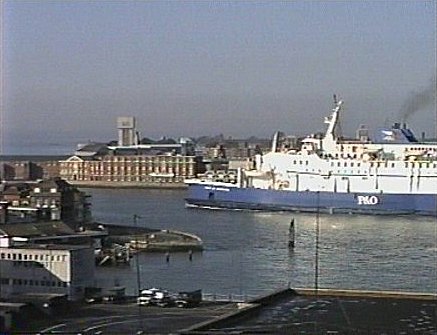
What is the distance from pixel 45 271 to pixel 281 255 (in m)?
2.31

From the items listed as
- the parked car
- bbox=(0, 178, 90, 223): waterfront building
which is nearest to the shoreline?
bbox=(0, 178, 90, 223): waterfront building

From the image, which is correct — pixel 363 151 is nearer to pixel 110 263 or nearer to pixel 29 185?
pixel 29 185

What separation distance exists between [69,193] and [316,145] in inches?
154

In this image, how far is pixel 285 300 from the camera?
11.7ft

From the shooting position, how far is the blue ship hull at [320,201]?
384 inches

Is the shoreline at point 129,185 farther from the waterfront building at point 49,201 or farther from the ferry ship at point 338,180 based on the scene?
the waterfront building at point 49,201

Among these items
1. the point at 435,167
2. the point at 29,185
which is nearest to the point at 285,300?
the point at 29,185

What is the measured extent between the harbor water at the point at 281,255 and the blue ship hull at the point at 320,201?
7.8 inches

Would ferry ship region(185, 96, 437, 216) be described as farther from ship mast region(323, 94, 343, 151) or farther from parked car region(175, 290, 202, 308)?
parked car region(175, 290, 202, 308)

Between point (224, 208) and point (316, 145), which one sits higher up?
point (316, 145)

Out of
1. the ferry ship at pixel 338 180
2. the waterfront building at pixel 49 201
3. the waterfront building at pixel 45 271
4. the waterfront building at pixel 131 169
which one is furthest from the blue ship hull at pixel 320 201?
the waterfront building at pixel 45 271

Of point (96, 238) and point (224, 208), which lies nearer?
point (96, 238)

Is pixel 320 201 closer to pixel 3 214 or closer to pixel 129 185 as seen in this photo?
pixel 3 214

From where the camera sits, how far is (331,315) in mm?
3203
